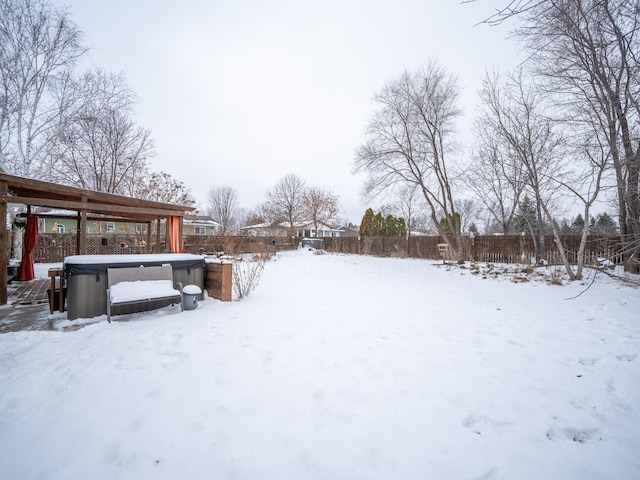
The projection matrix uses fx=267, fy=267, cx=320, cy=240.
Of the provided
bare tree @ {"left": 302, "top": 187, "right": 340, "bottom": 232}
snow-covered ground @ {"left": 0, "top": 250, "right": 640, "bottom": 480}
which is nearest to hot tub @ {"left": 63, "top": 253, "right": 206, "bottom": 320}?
snow-covered ground @ {"left": 0, "top": 250, "right": 640, "bottom": 480}

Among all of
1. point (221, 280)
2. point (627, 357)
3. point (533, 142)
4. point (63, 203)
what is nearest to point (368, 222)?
point (533, 142)

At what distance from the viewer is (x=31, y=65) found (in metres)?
10.2

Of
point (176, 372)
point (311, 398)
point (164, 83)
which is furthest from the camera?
point (164, 83)

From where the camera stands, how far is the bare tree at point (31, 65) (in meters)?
9.80

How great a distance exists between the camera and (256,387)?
2.47m

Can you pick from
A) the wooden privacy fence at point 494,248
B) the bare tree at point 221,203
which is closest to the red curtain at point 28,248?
the wooden privacy fence at point 494,248

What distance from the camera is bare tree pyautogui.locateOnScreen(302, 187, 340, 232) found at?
124ft

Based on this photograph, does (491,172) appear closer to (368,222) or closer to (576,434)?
(576,434)

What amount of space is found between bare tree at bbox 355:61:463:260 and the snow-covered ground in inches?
412

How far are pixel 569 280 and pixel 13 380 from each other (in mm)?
10981

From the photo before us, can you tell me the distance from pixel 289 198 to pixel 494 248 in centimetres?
2908

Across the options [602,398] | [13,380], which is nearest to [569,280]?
[602,398]

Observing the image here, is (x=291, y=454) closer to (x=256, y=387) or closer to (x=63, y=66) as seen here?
(x=256, y=387)

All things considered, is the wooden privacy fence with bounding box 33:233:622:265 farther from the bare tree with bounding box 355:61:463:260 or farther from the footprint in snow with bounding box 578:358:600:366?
the footprint in snow with bounding box 578:358:600:366
